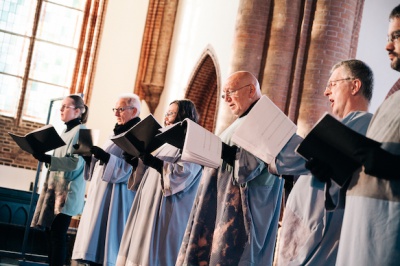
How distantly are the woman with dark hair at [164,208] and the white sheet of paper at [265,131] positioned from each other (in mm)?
1625

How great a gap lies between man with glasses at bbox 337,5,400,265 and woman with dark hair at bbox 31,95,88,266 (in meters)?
4.34

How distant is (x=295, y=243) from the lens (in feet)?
11.3

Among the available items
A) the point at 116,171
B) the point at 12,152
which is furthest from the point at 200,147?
the point at 12,152

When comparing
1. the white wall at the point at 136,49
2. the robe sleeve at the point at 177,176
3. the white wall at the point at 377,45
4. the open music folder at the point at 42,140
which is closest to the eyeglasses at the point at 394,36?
the robe sleeve at the point at 177,176

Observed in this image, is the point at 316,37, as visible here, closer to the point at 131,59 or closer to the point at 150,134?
the point at 150,134

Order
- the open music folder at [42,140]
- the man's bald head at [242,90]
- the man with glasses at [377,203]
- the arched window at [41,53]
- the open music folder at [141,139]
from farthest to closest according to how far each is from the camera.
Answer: the arched window at [41,53] < the open music folder at [42,140] < the open music folder at [141,139] < the man's bald head at [242,90] < the man with glasses at [377,203]

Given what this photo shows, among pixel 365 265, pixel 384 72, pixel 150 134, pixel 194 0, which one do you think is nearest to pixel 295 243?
pixel 365 265

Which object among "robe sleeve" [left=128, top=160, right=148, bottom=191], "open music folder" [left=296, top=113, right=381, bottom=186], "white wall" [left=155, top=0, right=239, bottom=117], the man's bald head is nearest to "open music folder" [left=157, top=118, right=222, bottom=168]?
the man's bald head

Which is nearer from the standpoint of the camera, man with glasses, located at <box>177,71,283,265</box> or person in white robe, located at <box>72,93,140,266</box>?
man with glasses, located at <box>177,71,283,265</box>

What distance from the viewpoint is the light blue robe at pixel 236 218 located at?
162 inches

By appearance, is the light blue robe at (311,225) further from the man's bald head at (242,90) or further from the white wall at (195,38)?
the white wall at (195,38)

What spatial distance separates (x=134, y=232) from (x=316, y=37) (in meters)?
3.97

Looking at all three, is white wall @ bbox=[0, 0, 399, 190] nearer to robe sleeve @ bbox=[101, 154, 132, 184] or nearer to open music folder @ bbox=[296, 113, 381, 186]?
robe sleeve @ bbox=[101, 154, 132, 184]

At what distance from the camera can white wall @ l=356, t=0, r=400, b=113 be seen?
321 inches
